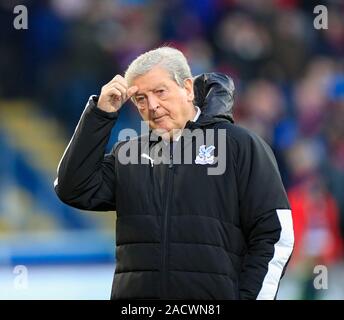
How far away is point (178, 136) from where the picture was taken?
10.6ft

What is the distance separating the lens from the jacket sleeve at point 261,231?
308 cm

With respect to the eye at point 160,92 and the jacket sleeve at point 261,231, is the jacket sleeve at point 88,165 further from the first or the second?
the jacket sleeve at point 261,231

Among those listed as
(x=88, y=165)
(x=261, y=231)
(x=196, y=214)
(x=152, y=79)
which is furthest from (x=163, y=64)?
(x=261, y=231)

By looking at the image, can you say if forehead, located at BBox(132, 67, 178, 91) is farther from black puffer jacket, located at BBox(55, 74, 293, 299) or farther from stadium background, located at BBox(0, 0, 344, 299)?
stadium background, located at BBox(0, 0, 344, 299)

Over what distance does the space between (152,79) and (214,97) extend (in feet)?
0.76

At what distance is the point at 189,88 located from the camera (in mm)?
3328

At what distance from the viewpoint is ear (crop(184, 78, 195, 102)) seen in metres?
3.31

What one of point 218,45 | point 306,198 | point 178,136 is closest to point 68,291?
point 306,198

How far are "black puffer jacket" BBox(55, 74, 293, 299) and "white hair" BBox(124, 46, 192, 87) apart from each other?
Result: 16 centimetres

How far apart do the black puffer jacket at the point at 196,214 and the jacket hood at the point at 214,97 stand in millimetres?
38

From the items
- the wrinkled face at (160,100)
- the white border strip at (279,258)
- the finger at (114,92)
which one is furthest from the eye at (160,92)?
the white border strip at (279,258)

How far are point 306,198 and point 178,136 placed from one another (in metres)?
3.99
